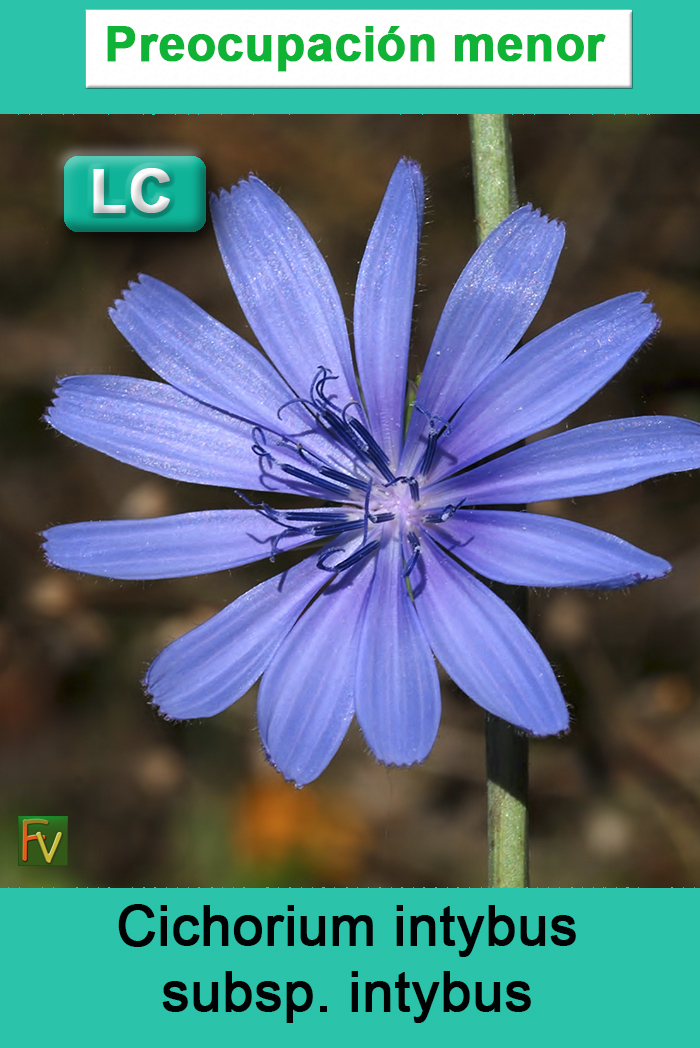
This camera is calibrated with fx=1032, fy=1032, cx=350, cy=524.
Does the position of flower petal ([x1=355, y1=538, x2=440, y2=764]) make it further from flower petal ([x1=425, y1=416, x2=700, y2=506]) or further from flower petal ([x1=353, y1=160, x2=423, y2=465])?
flower petal ([x1=353, y1=160, x2=423, y2=465])

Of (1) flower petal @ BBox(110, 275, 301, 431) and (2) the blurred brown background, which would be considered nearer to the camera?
(1) flower petal @ BBox(110, 275, 301, 431)

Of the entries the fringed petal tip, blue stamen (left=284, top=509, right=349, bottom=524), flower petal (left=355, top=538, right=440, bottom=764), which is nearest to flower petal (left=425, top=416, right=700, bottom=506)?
the fringed petal tip

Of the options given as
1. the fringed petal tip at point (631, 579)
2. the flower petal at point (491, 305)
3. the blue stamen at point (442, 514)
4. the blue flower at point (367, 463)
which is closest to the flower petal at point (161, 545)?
the blue flower at point (367, 463)

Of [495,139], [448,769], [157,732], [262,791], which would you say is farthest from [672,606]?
[495,139]

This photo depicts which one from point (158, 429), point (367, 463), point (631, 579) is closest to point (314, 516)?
point (367, 463)

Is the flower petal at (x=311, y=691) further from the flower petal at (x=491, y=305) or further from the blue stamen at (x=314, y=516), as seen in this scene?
the flower petal at (x=491, y=305)

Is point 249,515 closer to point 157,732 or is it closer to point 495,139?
point 495,139

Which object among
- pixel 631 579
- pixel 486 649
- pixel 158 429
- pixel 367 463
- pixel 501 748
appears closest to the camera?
pixel 631 579

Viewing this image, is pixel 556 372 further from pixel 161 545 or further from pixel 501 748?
pixel 161 545
